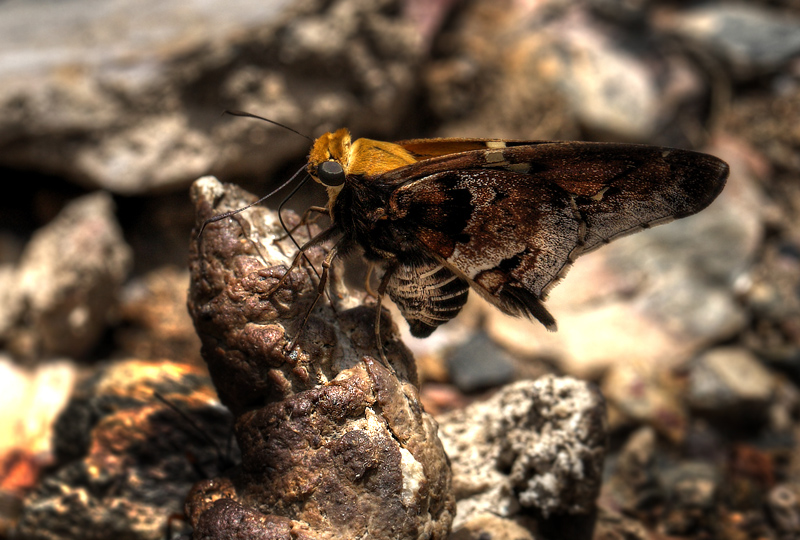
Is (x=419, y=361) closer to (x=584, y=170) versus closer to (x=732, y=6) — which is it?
(x=584, y=170)

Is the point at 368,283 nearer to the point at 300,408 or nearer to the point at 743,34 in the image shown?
the point at 300,408

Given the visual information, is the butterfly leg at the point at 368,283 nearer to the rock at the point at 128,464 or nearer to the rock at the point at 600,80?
the rock at the point at 128,464

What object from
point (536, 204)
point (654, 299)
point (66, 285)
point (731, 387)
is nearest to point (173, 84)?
point (66, 285)

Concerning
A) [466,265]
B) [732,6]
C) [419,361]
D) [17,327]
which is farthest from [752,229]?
[17,327]

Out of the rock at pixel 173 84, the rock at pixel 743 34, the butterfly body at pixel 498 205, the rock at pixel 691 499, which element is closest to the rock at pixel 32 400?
the rock at pixel 173 84

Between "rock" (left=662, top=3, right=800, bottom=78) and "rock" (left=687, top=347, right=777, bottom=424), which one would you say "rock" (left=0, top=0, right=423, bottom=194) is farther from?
"rock" (left=687, top=347, right=777, bottom=424)

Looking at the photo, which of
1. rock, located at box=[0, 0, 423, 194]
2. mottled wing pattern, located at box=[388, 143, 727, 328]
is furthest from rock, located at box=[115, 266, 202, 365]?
mottled wing pattern, located at box=[388, 143, 727, 328]
